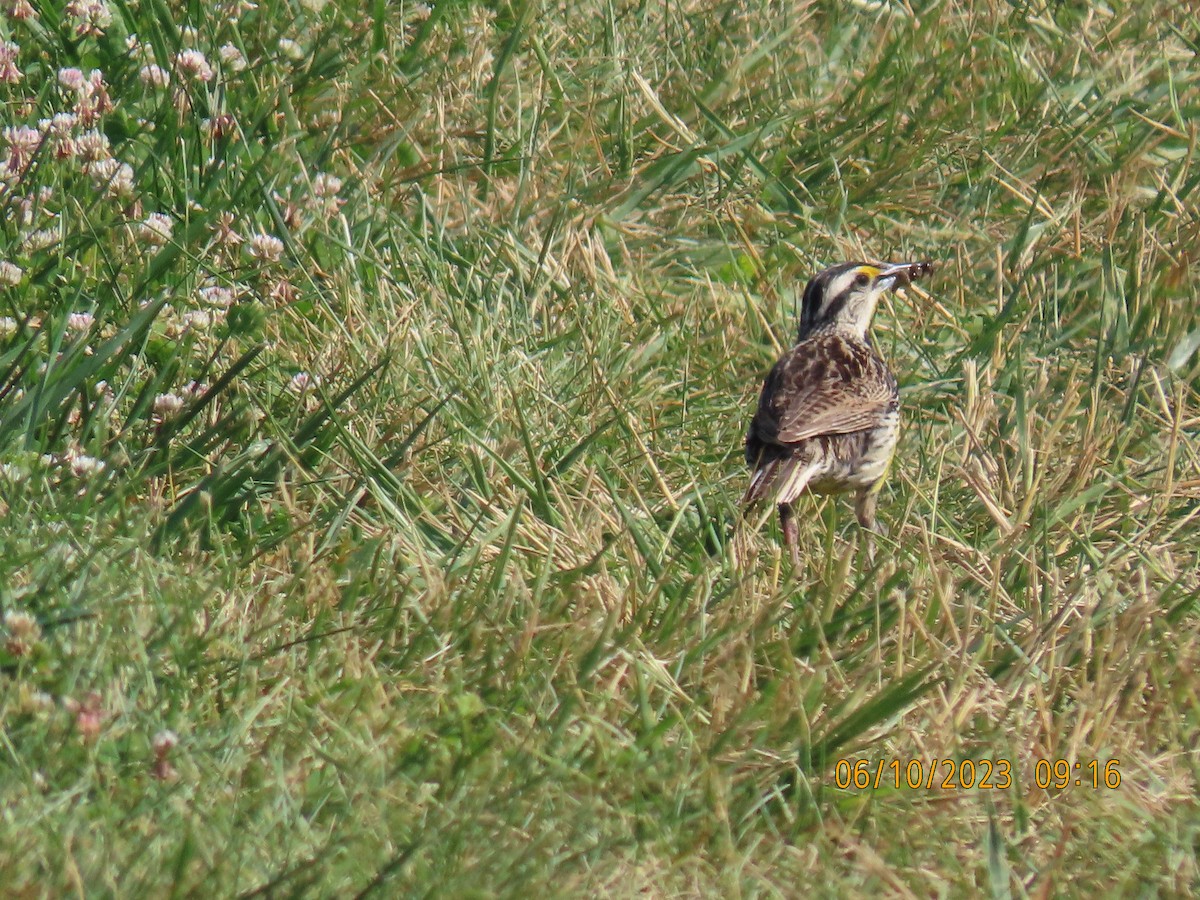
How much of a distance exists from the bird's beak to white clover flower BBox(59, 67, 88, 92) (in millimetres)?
3193

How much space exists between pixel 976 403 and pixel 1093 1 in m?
3.86

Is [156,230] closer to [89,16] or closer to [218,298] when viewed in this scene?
[218,298]

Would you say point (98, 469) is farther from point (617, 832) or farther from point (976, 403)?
point (976, 403)

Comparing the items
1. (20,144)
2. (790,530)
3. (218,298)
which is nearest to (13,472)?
(218,298)

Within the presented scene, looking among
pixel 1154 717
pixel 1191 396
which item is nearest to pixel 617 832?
pixel 1154 717

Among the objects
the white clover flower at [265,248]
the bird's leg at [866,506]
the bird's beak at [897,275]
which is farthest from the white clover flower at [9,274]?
the bird's beak at [897,275]

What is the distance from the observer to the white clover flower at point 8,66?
7246 millimetres

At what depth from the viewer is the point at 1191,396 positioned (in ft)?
23.7

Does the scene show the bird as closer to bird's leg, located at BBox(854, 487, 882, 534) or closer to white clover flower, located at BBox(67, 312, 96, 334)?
bird's leg, located at BBox(854, 487, 882, 534)

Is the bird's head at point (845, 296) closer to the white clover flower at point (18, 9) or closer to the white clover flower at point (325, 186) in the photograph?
the white clover flower at point (325, 186)

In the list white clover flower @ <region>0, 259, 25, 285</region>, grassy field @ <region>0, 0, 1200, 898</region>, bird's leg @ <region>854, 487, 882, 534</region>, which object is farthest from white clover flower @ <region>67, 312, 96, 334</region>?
bird's leg @ <region>854, 487, 882, 534</region>

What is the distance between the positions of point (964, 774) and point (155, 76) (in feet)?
14.8

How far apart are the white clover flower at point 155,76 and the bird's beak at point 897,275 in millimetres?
2942

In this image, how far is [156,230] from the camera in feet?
22.3
